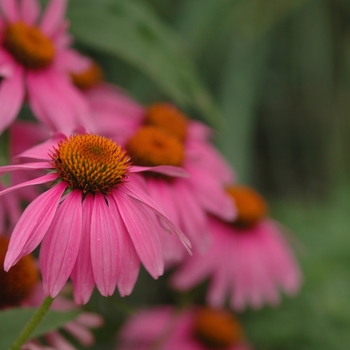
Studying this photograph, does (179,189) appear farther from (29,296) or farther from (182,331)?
(182,331)

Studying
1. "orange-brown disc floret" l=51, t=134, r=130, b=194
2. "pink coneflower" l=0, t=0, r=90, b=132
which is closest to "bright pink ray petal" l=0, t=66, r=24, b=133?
"pink coneflower" l=0, t=0, r=90, b=132

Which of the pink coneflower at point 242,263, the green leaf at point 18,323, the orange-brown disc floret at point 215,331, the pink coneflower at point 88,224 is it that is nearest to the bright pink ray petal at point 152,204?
the pink coneflower at point 88,224

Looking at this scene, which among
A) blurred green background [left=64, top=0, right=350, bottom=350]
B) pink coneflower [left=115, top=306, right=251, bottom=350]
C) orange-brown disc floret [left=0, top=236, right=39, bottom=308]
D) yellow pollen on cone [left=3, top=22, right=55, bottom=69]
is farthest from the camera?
pink coneflower [left=115, top=306, right=251, bottom=350]

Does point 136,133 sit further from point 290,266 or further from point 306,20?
point 306,20

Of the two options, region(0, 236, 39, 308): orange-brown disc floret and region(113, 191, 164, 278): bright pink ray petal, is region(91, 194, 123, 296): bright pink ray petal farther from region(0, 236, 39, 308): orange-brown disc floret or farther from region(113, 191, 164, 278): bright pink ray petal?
region(0, 236, 39, 308): orange-brown disc floret

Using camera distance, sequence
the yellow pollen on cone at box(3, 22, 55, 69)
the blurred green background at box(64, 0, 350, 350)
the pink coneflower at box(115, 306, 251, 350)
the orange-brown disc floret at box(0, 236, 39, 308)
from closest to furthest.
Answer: the orange-brown disc floret at box(0, 236, 39, 308) → the yellow pollen on cone at box(3, 22, 55, 69) → the blurred green background at box(64, 0, 350, 350) → the pink coneflower at box(115, 306, 251, 350)

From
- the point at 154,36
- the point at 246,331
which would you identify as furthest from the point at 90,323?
the point at 246,331

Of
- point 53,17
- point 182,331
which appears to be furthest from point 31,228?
point 182,331
